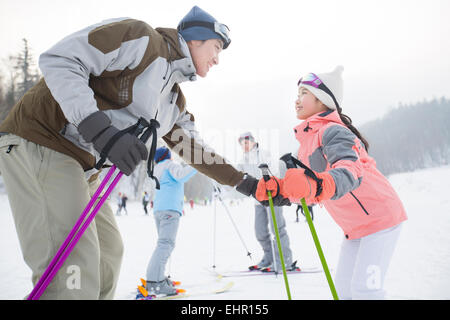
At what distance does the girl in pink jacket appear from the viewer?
1629 mm

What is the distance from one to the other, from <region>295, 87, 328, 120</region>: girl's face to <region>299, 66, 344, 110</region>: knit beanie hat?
1.7 inches

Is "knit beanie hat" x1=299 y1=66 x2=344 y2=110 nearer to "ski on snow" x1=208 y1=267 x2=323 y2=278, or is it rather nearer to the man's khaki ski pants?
the man's khaki ski pants

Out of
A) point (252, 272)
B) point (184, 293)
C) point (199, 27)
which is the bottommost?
point (252, 272)

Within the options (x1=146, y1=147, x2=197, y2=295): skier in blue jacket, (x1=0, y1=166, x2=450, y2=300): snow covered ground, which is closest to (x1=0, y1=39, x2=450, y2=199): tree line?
(x1=0, y1=166, x2=450, y2=300): snow covered ground

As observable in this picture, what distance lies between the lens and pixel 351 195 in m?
2.04

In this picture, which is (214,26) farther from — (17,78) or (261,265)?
(17,78)

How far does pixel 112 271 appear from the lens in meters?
1.70

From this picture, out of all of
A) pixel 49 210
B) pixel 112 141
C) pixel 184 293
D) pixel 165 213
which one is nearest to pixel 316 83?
pixel 112 141

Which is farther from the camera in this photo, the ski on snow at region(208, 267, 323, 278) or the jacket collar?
the ski on snow at region(208, 267, 323, 278)

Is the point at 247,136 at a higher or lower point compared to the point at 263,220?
higher

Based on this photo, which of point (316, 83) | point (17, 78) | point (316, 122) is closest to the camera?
point (316, 122)

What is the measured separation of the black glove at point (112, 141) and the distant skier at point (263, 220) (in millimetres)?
3127

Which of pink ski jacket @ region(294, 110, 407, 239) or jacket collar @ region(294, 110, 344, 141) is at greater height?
jacket collar @ region(294, 110, 344, 141)

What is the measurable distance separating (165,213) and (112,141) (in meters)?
2.80
